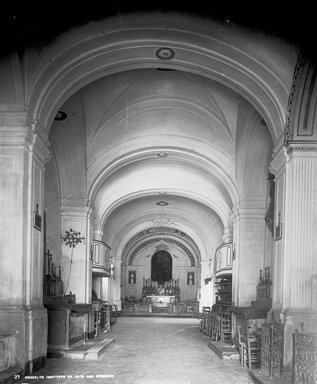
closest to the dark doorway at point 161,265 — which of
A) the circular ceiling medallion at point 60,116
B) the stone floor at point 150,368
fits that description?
the stone floor at point 150,368

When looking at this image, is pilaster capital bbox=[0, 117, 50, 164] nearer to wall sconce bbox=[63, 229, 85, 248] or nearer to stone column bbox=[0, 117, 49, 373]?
stone column bbox=[0, 117, 49, 373]

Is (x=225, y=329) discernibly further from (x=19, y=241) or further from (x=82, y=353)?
(x=19, y=241)

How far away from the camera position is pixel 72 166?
557 inches

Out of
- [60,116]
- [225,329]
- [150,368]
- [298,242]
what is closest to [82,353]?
[150,368]

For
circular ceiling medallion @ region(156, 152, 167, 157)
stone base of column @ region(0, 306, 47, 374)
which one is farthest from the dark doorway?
stone base of column @ region(0, 306, 47, 374)

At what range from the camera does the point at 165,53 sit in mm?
9688

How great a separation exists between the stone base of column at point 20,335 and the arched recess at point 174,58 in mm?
3136

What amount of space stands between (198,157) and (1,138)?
25.7ft

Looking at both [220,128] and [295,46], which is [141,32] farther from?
[220,128]

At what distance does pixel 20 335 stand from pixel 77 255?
673cm

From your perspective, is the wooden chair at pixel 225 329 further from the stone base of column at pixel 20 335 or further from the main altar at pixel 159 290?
the main altar at pixel 159 290

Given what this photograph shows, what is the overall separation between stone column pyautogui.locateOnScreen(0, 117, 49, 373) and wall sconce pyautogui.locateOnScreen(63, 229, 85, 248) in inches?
231

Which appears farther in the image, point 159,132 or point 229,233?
point 229,233

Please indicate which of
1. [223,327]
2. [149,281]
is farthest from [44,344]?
[149,281]
